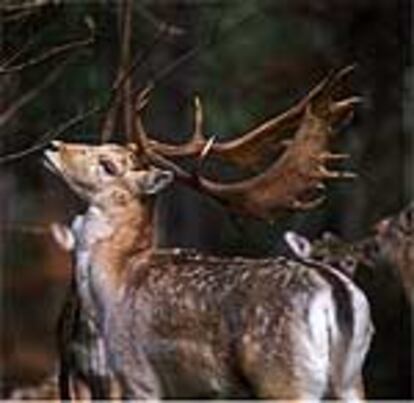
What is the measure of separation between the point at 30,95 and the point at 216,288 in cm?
131

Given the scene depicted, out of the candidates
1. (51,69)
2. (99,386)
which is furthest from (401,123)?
(99,386)

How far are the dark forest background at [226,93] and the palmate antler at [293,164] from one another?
30cm

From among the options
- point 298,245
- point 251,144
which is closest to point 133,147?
point 251,144

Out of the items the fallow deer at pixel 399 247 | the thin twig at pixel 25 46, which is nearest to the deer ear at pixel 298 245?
the fallow deer at pixel 399 247

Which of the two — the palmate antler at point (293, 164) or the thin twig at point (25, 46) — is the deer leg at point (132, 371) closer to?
the palmate antler at point (293, 164)

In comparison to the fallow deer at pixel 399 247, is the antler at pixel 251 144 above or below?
above

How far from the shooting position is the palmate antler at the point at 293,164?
144 inches

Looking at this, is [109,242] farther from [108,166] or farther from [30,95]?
[30,95]

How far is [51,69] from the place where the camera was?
4.81m

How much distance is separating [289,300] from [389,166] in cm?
398

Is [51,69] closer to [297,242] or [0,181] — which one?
[297,242]

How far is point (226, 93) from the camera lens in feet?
22.3

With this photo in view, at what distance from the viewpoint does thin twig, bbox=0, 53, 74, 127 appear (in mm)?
4524

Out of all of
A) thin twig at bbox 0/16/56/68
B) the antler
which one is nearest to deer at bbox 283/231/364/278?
the antler
